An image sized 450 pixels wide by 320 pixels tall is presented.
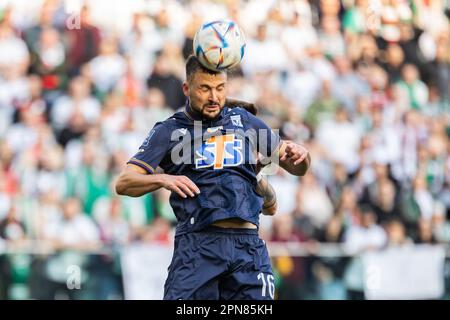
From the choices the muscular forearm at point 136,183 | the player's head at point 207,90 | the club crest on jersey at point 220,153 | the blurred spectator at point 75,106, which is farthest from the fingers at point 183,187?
the blurred spectator at point 75,106

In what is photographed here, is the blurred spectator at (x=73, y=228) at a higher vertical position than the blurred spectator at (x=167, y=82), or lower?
lower

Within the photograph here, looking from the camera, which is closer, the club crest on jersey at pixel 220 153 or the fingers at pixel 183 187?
the fingers at pixel 183 187

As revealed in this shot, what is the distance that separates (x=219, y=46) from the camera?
694 cm

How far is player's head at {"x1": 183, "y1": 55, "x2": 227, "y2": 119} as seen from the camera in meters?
6.91

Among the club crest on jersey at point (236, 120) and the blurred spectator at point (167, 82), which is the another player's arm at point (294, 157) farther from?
the blurred spectator at point (167, 82)

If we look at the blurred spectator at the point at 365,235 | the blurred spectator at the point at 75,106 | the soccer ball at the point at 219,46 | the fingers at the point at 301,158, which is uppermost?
the blurred spectator at the point at 75,106

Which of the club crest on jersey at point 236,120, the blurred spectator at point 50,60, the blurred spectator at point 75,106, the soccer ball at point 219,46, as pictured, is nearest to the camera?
the soccer ball at point 219,46

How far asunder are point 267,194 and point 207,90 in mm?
1031

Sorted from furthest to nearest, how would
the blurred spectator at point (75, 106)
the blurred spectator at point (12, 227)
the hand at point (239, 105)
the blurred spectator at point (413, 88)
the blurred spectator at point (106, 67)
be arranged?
the blurred spectator at point (413, 88), the blurred spectator at point (106, 67), the blurred spectator at point (75, 106), the blurred spectator at point (12, 227), the hand at point (239, 105)

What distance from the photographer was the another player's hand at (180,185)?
6.59 meters

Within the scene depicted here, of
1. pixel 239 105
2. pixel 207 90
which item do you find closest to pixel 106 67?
pixel 239 105

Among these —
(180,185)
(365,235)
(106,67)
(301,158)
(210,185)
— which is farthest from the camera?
(106,67)

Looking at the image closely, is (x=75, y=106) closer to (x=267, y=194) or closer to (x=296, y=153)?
(x=267, y=194)

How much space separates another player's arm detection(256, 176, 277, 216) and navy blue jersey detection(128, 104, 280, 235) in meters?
0.23
